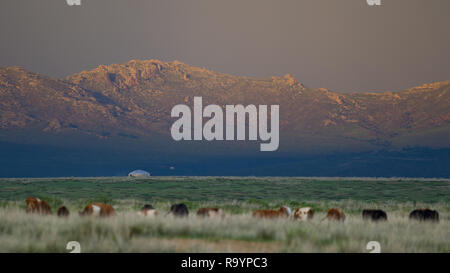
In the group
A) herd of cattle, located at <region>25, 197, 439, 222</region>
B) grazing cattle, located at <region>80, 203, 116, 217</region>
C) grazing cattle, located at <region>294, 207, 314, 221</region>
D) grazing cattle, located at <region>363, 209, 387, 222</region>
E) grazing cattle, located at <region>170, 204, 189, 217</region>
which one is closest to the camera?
grazing cattle, located at <region>80, 203, 116, 217</region>

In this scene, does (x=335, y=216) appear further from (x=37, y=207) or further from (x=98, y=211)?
(x=37, y=207)

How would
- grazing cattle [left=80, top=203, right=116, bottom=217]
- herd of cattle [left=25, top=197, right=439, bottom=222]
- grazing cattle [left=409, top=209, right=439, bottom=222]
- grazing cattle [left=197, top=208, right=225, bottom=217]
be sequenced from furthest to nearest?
1. grazing cattle [left=409, top=209, right=439, bottom=222]
2. grazing cattle [left=197, top=208, right=225, bottom=217]
3. herd of cattle [left=25, top=197, right=439, bottom=222]
4. grazing cattle [left=80, top=203, right=116, bottom=217]

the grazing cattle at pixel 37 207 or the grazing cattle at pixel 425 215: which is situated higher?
the grazing cattle at pixel 37 207

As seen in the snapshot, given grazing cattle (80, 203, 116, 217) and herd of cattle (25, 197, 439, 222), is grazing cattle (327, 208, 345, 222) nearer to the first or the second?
herd of cattle (25, 197, 439, 222)

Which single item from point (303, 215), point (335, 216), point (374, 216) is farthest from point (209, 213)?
point (374, 216)

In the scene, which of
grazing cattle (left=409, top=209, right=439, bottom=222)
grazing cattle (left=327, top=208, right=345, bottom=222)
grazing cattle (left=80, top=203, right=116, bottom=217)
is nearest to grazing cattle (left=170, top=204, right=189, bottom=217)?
grazing cattle (left=80, top=203, right=116, bottom=217)

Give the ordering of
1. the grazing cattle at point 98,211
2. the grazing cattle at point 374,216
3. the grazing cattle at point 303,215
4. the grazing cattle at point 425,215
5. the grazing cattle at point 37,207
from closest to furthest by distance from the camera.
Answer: the grazing cattle at point 98,211
the grazing cattle at point 37,207
the grazing cattle at point 303,215
the grazing cattle at point 374,216
the grazing cattle at point 425,215

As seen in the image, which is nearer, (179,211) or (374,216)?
(179,211)

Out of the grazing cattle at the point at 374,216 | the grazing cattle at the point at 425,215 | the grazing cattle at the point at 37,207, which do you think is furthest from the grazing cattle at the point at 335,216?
the grazing cattle at the point at 37,207

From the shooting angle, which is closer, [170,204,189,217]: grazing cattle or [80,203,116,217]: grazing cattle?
[80,203,116,217]: grazing cattle

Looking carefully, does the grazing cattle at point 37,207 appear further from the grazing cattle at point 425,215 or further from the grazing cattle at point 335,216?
the grazing cattle at point 425,215
